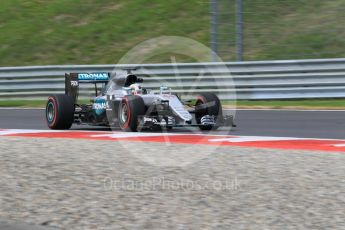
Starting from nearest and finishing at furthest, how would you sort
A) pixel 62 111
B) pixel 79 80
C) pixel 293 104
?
pixel 62 111, pixel 79 80, pixel 293 104

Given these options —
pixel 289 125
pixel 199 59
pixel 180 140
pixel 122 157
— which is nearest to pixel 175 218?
pixel 122 157

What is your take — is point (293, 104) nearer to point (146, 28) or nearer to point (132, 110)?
point (132, 110)

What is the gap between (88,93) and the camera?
20375 mm

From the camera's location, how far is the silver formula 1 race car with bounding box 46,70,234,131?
43.3ft

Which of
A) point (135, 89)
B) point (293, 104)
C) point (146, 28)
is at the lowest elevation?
point (293, 104)

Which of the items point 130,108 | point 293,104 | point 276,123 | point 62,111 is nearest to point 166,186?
point 130,108

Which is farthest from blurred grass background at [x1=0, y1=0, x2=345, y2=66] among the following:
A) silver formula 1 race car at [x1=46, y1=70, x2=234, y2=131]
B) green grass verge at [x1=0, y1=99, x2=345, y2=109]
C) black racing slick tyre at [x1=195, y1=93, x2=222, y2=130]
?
black racing slick tyre at [x1=195, y1=93, x2=222, y2=130]

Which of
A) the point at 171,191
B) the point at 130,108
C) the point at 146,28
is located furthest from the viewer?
the point at 146,28

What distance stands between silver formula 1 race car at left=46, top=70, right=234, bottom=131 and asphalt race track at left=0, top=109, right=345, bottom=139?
0.52 metres

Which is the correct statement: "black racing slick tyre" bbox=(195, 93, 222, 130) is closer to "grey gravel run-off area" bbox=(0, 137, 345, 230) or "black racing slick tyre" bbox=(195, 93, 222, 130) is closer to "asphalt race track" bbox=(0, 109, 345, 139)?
"asphalt race track" bbox=(0, 109, 345, 139)

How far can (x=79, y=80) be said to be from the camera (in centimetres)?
1468

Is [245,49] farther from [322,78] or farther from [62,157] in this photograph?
[62,157]

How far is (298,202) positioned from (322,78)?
12422 millimetres

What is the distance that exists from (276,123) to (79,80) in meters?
3.78
